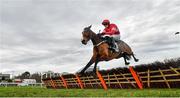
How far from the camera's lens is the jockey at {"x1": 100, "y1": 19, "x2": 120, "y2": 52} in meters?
11.6

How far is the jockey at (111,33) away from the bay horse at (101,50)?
0.18 m

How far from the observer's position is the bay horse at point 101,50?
11.8 meters

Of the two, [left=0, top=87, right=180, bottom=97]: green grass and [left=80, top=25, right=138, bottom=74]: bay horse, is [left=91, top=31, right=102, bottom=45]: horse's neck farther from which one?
[left=0, top=87, right=180, bottom=97]: green grass

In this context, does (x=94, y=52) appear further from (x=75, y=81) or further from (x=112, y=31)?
(x=75, y=81)

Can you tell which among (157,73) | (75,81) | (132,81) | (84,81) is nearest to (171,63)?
(157,73)

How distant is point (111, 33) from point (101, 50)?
72 centimetres

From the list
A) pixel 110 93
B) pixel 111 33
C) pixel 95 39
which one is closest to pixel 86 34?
pixel 95 39

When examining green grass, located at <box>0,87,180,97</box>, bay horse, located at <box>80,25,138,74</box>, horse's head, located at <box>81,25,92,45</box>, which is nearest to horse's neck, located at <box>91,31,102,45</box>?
bay horse, located at <box>80,25,138,74</box>

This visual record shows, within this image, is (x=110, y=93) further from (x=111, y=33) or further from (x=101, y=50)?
(x=111, y=33)

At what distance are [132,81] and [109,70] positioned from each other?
2210 millimetres

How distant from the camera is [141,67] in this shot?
1697 cm

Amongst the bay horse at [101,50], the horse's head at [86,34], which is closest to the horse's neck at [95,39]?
the bay horse at [101,50]

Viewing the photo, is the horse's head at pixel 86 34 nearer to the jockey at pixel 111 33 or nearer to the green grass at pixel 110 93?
the jockey at pixel 111 33

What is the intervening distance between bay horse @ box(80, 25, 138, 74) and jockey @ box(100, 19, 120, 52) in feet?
0.58
